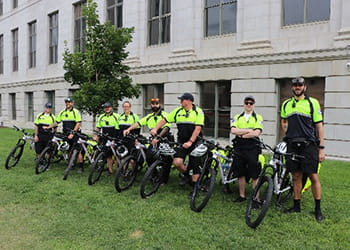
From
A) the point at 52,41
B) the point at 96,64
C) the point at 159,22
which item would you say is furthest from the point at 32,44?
the point at 96,64

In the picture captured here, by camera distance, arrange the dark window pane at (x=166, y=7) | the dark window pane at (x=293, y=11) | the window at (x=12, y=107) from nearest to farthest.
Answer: the dark window pane at (x=293, y=11)
the dark window pane at (x=166, y=7)
the window at (x=12, y=107)

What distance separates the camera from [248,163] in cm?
602

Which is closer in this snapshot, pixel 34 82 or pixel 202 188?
pixel 202 188

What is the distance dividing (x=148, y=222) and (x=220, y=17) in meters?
11.9

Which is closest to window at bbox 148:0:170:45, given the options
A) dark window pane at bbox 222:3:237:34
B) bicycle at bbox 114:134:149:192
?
dark window pane at bbox 222:3:237:34

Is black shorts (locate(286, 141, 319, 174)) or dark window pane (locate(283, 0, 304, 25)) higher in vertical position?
dark window pane (locate(283, 0, 304, 25))

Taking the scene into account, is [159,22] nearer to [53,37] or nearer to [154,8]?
[154,8]

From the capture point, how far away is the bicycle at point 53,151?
897cm

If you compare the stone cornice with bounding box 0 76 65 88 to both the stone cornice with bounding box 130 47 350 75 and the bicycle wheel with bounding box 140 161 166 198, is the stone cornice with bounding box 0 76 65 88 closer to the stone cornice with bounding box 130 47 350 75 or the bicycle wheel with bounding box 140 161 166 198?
the stone cornice with bounding box 130 47 350 75

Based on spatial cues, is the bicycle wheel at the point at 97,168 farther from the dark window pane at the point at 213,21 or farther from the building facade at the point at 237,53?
the dark window pane at the point at 213,21

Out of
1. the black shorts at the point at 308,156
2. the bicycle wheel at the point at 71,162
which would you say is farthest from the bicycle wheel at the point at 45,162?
the black shorts at the point at 308,156

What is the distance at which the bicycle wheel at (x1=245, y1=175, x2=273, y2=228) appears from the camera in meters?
4.84

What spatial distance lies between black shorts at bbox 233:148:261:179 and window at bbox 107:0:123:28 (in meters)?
15.3

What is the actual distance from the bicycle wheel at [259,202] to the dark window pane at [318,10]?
9298 mm
